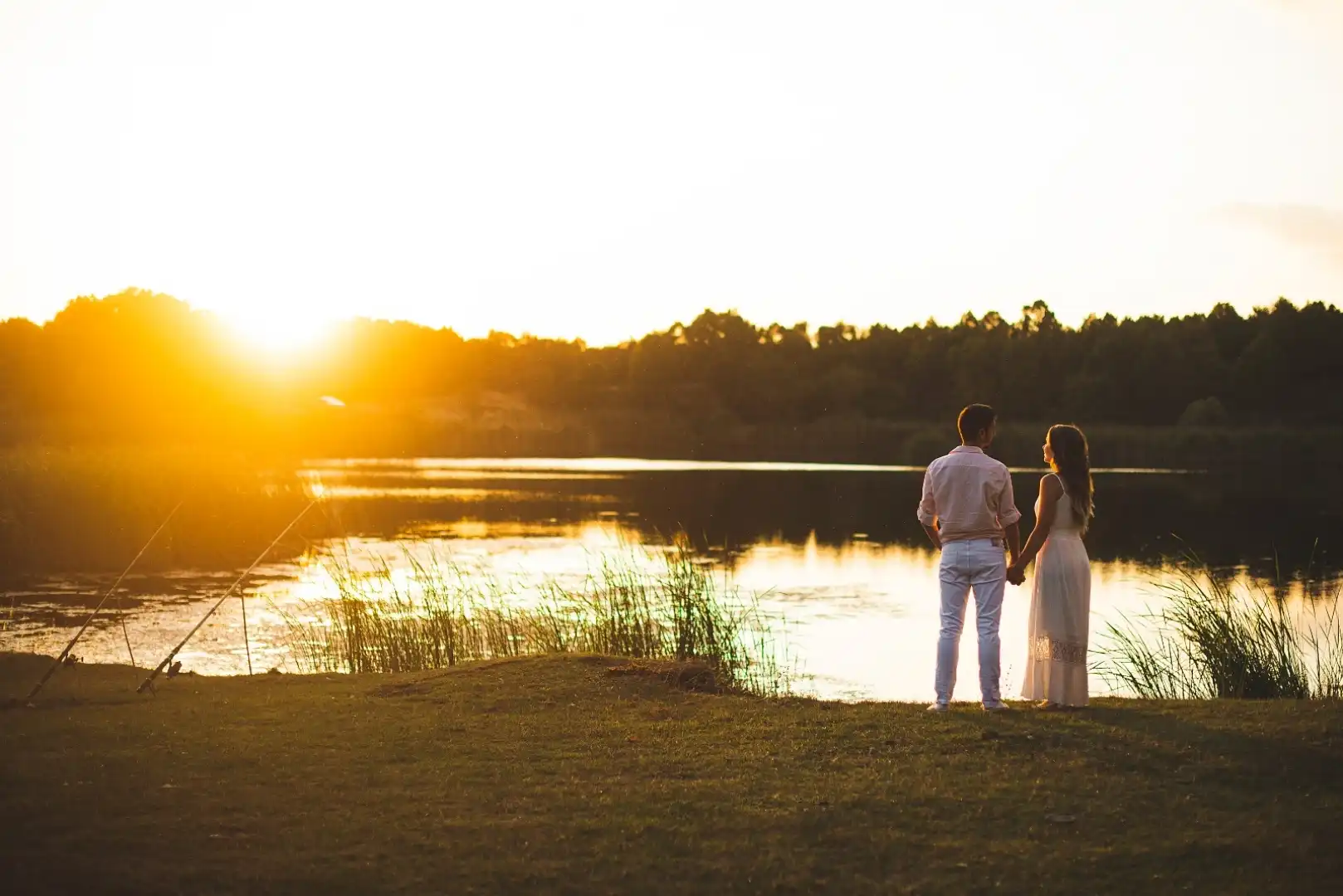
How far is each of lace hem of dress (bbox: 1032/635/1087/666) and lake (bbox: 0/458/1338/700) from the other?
15.8ft

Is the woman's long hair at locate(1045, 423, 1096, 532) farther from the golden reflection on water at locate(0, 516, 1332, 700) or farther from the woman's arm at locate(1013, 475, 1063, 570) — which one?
the golden reflection on water at locate(0, 516, 1332, 700)

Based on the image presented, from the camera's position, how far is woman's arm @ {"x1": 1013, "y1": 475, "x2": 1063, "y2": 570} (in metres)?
7.82

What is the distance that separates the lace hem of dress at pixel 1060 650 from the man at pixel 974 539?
0.31 meters

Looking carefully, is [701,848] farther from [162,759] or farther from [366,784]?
[162,759]

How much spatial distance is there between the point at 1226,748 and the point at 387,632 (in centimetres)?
928

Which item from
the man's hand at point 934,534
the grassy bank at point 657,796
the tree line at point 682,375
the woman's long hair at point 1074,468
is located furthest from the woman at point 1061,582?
the tree line at point 682,375

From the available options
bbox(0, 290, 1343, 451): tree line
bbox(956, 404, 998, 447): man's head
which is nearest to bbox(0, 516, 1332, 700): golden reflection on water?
bbox(956, 404, 998, 447): man's head

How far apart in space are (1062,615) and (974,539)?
2.51 feet

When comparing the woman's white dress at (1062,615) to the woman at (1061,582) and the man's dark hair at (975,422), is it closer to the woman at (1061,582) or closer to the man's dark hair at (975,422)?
the woman at (1061,582)

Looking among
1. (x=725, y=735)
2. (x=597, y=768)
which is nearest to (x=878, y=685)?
(x=725, y=735)

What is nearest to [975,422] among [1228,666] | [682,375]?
[1228,666]

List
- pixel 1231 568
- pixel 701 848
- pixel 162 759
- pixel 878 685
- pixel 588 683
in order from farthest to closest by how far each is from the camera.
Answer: pixel 1231 568 → pixel 878 685 → pixel 588 683 → pixel 162 759 → pixel 701 848

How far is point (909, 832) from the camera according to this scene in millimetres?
5148

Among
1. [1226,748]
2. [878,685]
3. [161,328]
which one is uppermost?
[161,328]
